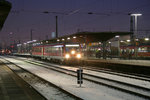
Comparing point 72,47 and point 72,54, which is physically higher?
point 72,47

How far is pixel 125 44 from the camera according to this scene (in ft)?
134

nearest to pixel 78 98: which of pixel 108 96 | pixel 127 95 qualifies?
pixel 108 96

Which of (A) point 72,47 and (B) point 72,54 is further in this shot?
(A) point 72,47

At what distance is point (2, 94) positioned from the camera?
339 inches

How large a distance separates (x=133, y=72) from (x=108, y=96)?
969 cm

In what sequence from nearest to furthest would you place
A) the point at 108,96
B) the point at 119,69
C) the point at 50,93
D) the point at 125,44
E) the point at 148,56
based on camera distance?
1. the point at 108,96
2. the point at 50,93
3. the point at 119,69
4. the point at 148,56
5. the point at 125,44

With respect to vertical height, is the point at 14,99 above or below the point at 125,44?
below

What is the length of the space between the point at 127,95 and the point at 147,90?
150 cm

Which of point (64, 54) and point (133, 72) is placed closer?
→ point (133, 72)

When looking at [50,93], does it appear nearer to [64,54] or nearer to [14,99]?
[14,99]

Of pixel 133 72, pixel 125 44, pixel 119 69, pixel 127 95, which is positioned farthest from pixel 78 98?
pixel 125 44

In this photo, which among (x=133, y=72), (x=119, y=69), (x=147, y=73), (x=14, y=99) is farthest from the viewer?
(x=119, y=69)

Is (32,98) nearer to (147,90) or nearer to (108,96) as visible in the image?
(108,96)

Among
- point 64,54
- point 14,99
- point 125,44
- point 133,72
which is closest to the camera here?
point 14,99
